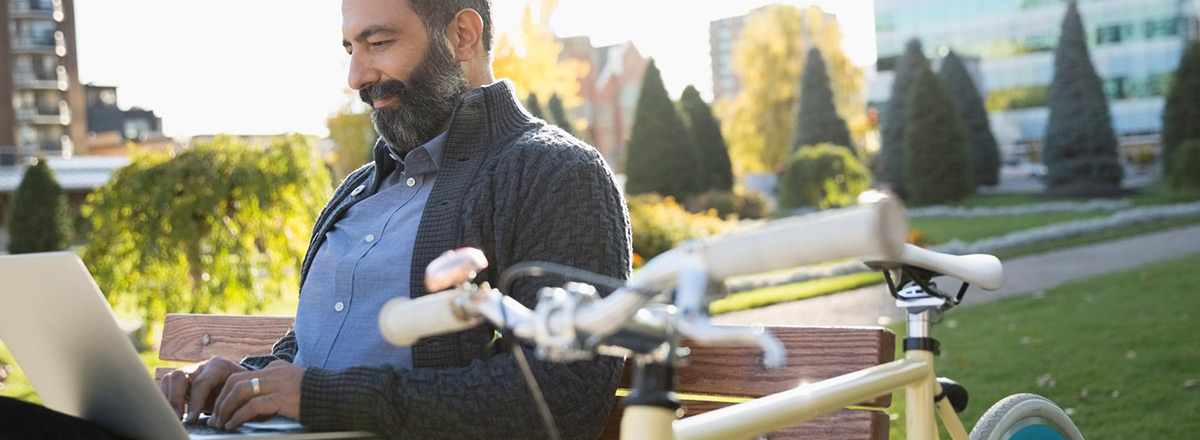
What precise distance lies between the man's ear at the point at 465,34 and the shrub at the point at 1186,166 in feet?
79.1

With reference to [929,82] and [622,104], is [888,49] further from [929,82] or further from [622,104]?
[622,104]

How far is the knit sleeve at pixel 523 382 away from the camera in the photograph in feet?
5.90

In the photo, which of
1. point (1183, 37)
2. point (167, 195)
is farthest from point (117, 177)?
point (1183, 37)

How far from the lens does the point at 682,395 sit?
2.28m

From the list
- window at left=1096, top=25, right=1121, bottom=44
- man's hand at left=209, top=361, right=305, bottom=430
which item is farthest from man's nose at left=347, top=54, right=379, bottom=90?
window at left=1096, top=25, right=1121, bottom=44

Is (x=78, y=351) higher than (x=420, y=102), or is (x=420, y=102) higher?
(x=420, y=102)

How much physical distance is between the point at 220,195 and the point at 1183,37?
35.5 metres

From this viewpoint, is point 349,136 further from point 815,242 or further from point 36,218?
point 815,242

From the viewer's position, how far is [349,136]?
20.1 meters

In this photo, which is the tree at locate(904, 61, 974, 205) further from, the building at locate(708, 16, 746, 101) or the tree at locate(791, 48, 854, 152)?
the building at locate(708, 16, 746, 101)

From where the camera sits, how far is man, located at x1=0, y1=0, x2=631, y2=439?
5.98 ft

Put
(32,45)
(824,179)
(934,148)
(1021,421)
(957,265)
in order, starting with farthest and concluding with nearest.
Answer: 1. (32,45)
2. (934,148)
3. (824,179)
4. (1021,421)
5. (957,265)

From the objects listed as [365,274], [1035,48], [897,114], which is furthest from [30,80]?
[365,274]

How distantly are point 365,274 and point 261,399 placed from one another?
39 cm
